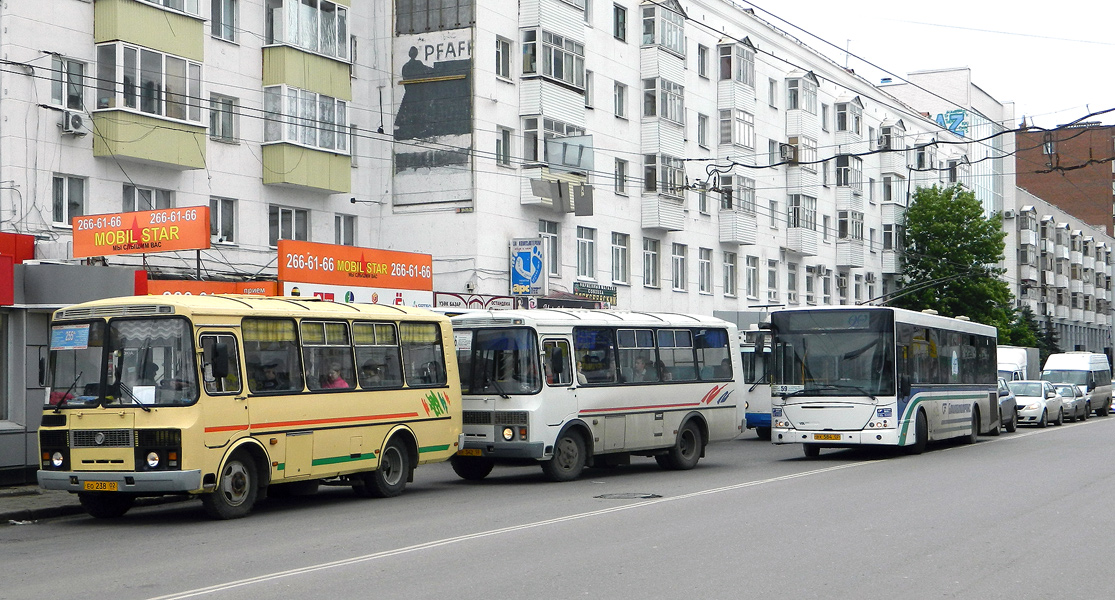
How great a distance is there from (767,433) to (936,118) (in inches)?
1995

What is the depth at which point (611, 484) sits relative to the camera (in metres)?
18.9

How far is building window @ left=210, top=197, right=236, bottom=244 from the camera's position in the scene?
29.4 metres

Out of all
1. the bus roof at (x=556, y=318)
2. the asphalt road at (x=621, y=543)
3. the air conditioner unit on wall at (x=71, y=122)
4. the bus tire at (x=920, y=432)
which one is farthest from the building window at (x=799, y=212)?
the asphalt road at (x=621, y=543)

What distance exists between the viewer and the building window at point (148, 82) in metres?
25.9

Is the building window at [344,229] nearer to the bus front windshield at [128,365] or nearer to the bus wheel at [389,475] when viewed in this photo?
the bus wheel at [389,475]

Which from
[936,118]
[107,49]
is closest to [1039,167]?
[936,118]

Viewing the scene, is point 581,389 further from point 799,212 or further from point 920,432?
point 799,212

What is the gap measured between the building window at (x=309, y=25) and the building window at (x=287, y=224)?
4.04 m

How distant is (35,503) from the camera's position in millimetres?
16141

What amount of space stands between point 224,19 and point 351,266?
727cm

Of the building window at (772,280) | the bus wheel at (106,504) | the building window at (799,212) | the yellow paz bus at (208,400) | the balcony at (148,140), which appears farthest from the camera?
the building window at (799,212)

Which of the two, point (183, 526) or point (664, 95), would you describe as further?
point (664, 95)

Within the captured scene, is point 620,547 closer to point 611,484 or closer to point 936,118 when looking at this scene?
point 611,484

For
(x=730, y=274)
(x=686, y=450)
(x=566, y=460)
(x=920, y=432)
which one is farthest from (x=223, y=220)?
(x=730, y=274)
